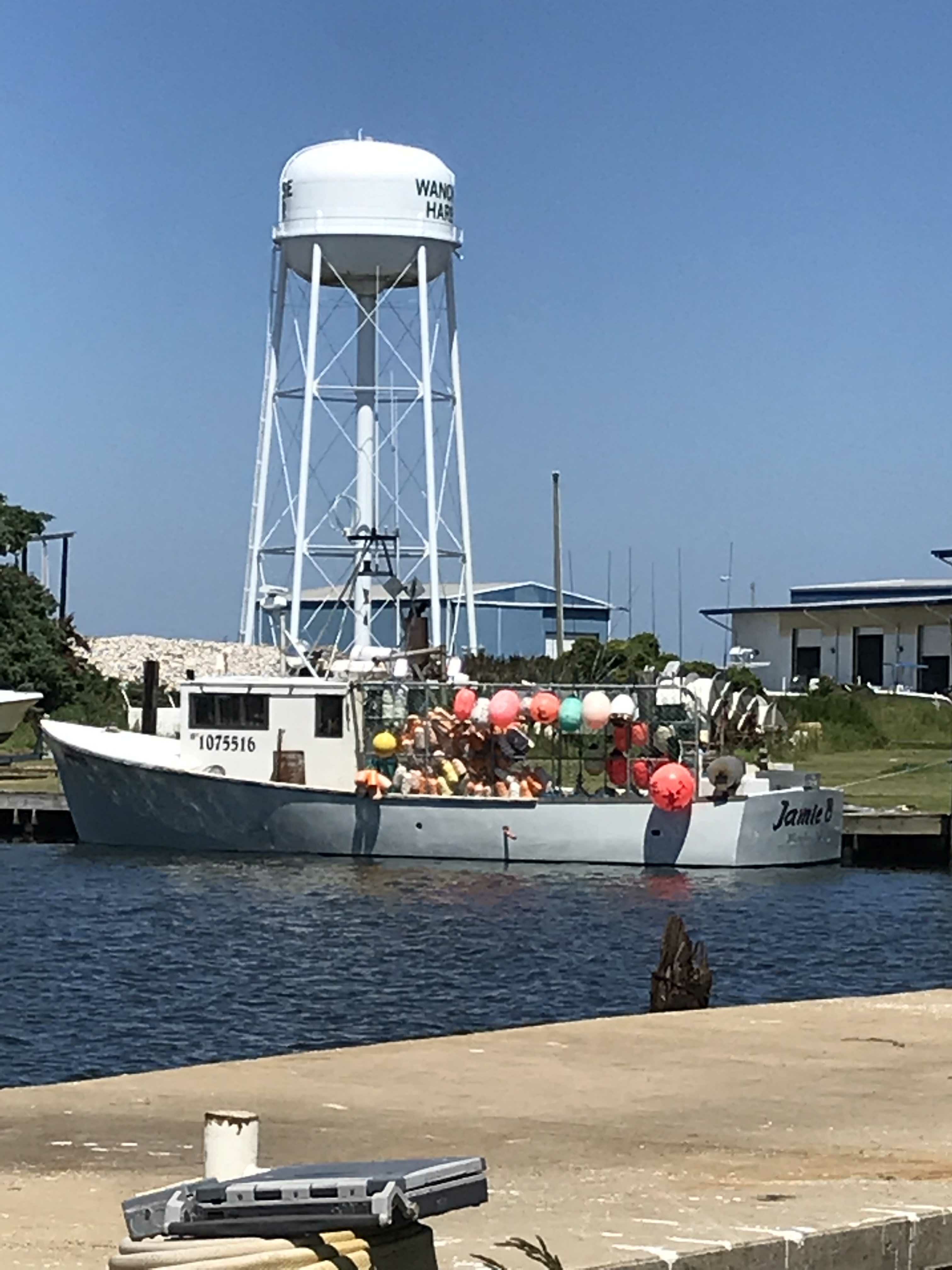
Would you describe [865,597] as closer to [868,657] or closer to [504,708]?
[868,657]

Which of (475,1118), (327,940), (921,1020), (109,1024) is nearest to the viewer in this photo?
(475,1118)

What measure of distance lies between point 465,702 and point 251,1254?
34.5m

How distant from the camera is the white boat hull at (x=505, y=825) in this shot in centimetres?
4228

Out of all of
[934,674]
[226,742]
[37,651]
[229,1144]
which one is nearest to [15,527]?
[37,651]

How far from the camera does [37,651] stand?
60250 millimetres

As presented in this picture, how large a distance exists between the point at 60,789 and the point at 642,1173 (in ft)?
140

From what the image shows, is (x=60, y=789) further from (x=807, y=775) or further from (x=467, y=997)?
(x=467, y=997)

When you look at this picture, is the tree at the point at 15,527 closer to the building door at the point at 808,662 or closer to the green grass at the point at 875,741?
the green grass at the point at 875,741

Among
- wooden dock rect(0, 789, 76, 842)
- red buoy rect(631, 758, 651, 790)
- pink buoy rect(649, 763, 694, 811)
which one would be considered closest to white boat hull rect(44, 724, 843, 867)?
red buoy rect(631, 758, 651, 790)

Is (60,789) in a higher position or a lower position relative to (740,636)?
lower

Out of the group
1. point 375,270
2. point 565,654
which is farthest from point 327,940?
point 565,654

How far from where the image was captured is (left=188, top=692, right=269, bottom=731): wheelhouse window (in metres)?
42.7

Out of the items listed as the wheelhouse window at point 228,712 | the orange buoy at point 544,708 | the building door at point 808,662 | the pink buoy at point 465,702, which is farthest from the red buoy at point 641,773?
the building door at point 808,662

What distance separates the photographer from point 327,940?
30156 millimetres
